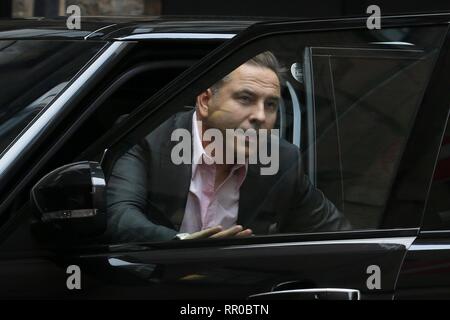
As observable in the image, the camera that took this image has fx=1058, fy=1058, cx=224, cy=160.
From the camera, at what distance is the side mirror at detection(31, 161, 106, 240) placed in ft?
7.95

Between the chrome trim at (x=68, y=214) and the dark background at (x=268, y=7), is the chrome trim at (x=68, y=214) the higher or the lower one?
the lower one

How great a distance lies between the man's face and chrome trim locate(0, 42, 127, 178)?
372 mm

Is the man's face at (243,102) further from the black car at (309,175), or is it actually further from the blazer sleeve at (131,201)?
the blazer sleeve at (131,201)

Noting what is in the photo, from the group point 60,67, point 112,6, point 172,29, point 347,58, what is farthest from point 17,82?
point 112,6

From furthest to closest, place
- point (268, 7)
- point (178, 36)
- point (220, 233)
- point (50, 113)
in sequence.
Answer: point (268, 7)
point (178, 36)
point (50, 113)
point (220, 233)

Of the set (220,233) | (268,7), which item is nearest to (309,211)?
(220,233)

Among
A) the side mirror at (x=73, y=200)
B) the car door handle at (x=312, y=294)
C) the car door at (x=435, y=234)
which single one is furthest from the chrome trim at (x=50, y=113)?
the car door at (x=435, y=234)

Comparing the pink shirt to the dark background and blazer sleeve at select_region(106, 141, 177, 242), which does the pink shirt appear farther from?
the dark background

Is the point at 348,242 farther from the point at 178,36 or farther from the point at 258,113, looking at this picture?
the point at 178,36

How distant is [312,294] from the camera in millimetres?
2398

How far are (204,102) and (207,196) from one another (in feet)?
0.78

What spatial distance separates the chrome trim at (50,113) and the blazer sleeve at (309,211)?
639mm

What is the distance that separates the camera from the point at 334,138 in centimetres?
258

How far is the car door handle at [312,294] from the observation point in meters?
2.38
